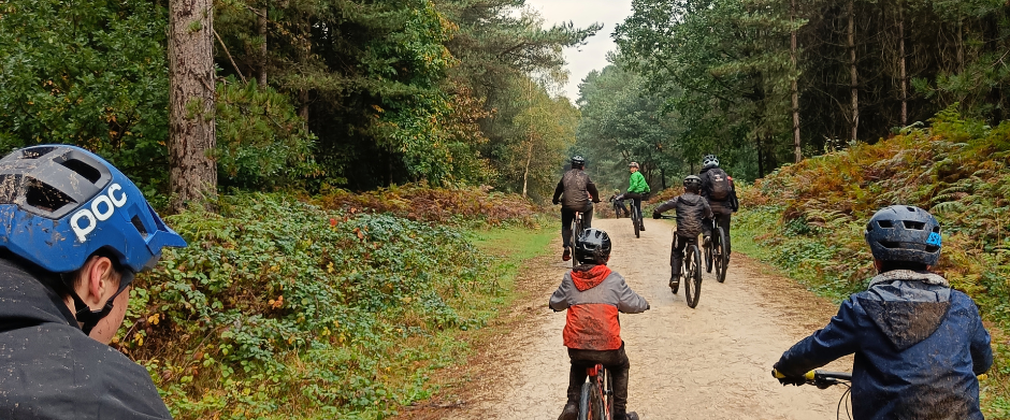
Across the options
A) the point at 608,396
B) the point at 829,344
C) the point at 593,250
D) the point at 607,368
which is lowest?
the point at 608,396

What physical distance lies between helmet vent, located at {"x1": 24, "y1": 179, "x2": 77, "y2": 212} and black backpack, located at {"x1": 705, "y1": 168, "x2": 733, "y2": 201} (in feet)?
33.2

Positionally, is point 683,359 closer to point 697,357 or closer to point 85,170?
point 697,357

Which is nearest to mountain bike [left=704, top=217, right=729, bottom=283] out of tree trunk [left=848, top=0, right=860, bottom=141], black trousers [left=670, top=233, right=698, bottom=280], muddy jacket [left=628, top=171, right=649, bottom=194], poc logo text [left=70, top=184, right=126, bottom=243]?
black trousers [left=670, top=233, right=698, bottom=280]

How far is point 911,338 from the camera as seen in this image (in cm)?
272

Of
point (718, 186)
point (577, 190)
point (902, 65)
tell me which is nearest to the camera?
point (718, 186)

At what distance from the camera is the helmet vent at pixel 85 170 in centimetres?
143

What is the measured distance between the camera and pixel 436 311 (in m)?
8.77

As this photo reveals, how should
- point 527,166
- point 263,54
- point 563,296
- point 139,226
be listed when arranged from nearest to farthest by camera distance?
point 139,226, point 563,296, point 263,54, point 527,166

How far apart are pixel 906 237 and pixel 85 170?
10.4 feet

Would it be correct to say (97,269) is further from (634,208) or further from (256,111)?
(634,208)

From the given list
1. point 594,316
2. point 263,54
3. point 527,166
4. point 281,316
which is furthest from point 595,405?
point 527,166

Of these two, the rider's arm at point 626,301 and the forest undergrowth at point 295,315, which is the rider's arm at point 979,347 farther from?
the forest undergrowth at point 295,315

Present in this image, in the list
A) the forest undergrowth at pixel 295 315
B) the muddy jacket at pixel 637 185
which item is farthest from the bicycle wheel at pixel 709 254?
the muddy jacket at pixel 637 185

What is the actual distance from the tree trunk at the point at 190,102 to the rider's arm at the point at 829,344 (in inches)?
310
